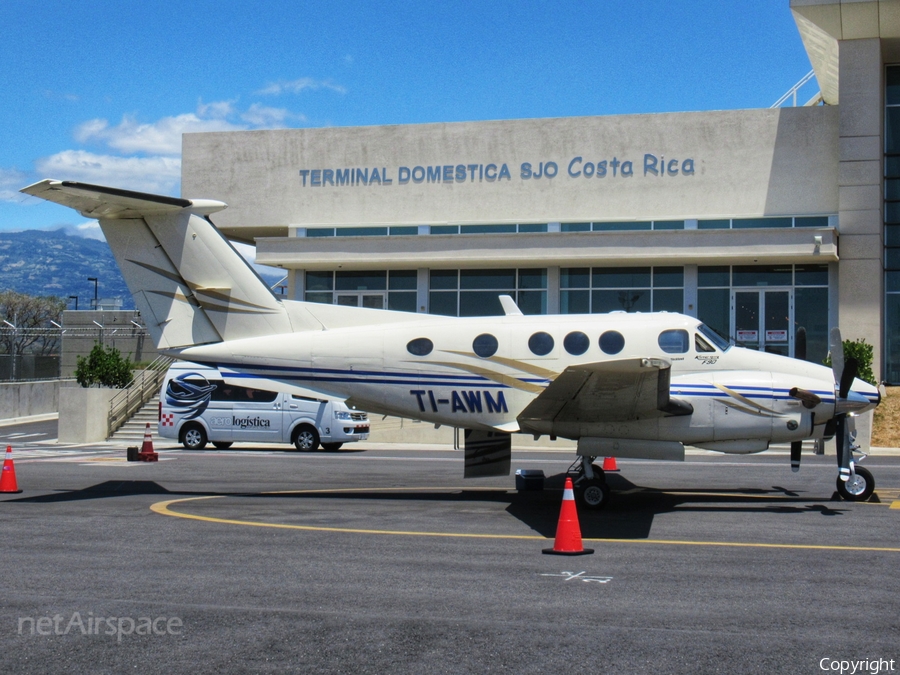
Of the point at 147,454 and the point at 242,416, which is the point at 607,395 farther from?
the point at 242,416

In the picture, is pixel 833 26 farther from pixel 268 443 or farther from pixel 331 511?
pixel 331 511

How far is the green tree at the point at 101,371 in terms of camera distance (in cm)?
3384

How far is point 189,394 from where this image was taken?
29.2 meters

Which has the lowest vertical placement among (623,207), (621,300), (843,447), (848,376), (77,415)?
(77,415)

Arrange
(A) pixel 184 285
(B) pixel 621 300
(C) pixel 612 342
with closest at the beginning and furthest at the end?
(C) pixel 612 342
(A) pixel 184 285
(B) pixel 621 300

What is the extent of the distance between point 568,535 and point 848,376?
20.3 feet

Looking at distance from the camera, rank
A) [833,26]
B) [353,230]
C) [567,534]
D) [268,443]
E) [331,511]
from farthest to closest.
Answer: [353,230], [833,26], [268,443], [331,511], [567,534]

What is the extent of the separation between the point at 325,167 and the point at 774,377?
28980mm

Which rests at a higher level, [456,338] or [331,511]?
[456,338]

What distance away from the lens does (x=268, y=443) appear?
30375 millimetres

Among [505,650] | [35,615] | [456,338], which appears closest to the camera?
[505,650]

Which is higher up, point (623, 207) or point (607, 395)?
point (623, 207)

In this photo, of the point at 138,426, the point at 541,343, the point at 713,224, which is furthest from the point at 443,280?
the point at 541,343

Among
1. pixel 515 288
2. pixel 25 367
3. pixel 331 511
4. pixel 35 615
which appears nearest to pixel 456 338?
pixel 331 511
